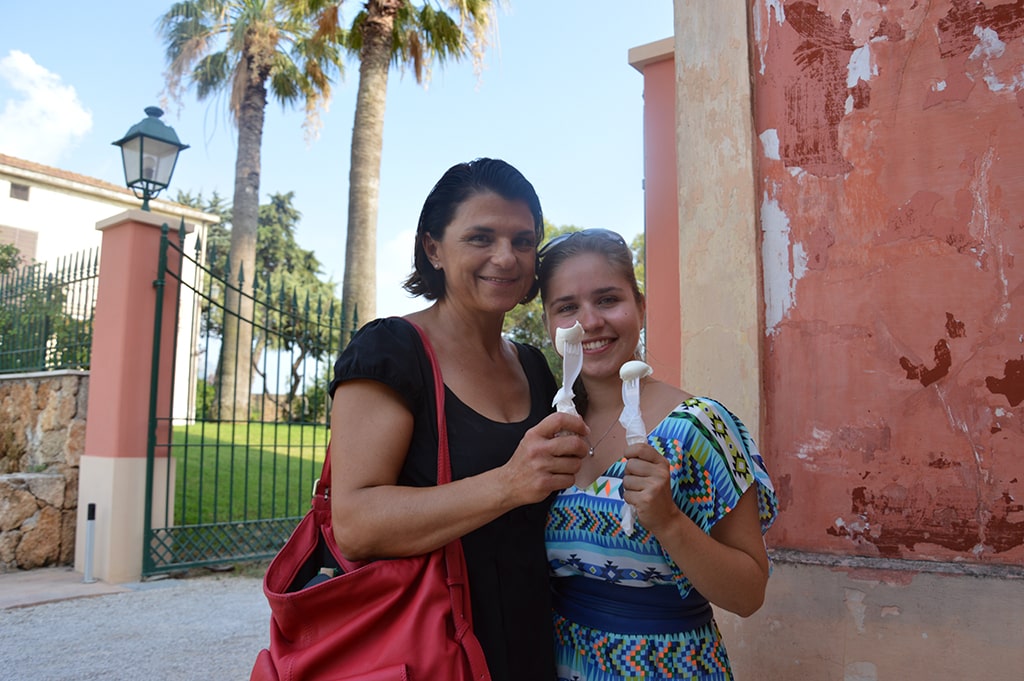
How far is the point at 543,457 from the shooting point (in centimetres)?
139

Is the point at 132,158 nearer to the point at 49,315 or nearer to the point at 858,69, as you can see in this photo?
the point at 49,315

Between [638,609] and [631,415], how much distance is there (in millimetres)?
472

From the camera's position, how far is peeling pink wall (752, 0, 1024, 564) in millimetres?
2324

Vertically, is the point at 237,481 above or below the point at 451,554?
below

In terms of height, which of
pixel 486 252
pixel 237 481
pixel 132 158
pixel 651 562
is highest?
pixel 132 158

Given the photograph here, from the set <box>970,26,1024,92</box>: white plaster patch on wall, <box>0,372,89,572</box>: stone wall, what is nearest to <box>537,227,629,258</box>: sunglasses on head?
<box>970,26,1024,92</box>: white plaster patch on wall

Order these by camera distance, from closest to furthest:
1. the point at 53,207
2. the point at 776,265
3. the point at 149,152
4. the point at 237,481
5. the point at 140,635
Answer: the point at 776,265, the point at 140,635, the point at 149,152, the point at 237,481, the point at 53,207

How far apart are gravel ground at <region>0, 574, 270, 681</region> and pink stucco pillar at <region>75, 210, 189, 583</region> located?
527 millimetres

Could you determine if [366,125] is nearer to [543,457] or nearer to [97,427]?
[97,427]

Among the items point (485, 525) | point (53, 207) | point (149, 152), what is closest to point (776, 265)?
point (485, 525)

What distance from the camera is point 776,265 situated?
270 cm

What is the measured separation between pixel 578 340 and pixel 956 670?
1.69 meters

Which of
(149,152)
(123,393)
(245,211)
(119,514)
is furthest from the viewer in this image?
(245,211)

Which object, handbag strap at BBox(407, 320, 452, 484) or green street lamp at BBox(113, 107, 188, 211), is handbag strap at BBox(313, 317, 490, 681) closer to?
handbag strap at BBox(407, 320, 452, 484)
